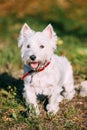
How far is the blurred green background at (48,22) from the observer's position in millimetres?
12073

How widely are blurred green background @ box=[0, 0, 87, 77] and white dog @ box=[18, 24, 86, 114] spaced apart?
2582mm

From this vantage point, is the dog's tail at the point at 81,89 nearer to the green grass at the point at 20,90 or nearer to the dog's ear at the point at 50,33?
the green grass at the point at 20,90

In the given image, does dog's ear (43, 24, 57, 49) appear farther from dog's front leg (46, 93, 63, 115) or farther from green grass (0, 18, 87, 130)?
green grass (0, 18, 87, 130)

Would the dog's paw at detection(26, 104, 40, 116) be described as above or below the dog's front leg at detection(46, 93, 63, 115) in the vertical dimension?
below

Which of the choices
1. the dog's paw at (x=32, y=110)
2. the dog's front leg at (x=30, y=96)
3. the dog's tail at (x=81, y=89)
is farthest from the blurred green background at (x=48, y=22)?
the dog's paw at (x=32, y=110)

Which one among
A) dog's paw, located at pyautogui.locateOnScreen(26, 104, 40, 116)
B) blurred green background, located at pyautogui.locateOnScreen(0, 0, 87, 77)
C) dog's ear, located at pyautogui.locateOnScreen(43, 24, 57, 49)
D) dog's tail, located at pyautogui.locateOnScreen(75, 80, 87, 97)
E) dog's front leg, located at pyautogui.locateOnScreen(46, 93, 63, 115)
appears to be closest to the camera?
dog's paw, located at pyautogui.locateOnScreen(26, 104, 40, 116)

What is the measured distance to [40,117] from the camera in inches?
321

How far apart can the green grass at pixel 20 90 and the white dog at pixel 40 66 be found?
0.24 metres

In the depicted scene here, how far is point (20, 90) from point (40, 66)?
1.43 metres

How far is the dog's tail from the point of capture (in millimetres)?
9258

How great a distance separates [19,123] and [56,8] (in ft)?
36.6

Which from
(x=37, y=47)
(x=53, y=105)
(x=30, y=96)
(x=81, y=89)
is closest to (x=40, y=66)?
(x=37, y=47)

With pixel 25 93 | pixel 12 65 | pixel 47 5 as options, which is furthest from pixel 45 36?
pixel 47 5

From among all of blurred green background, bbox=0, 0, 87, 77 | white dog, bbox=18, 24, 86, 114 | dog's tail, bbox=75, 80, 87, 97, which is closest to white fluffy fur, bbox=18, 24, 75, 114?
white dog, bbox=18, 24, 86, 114
